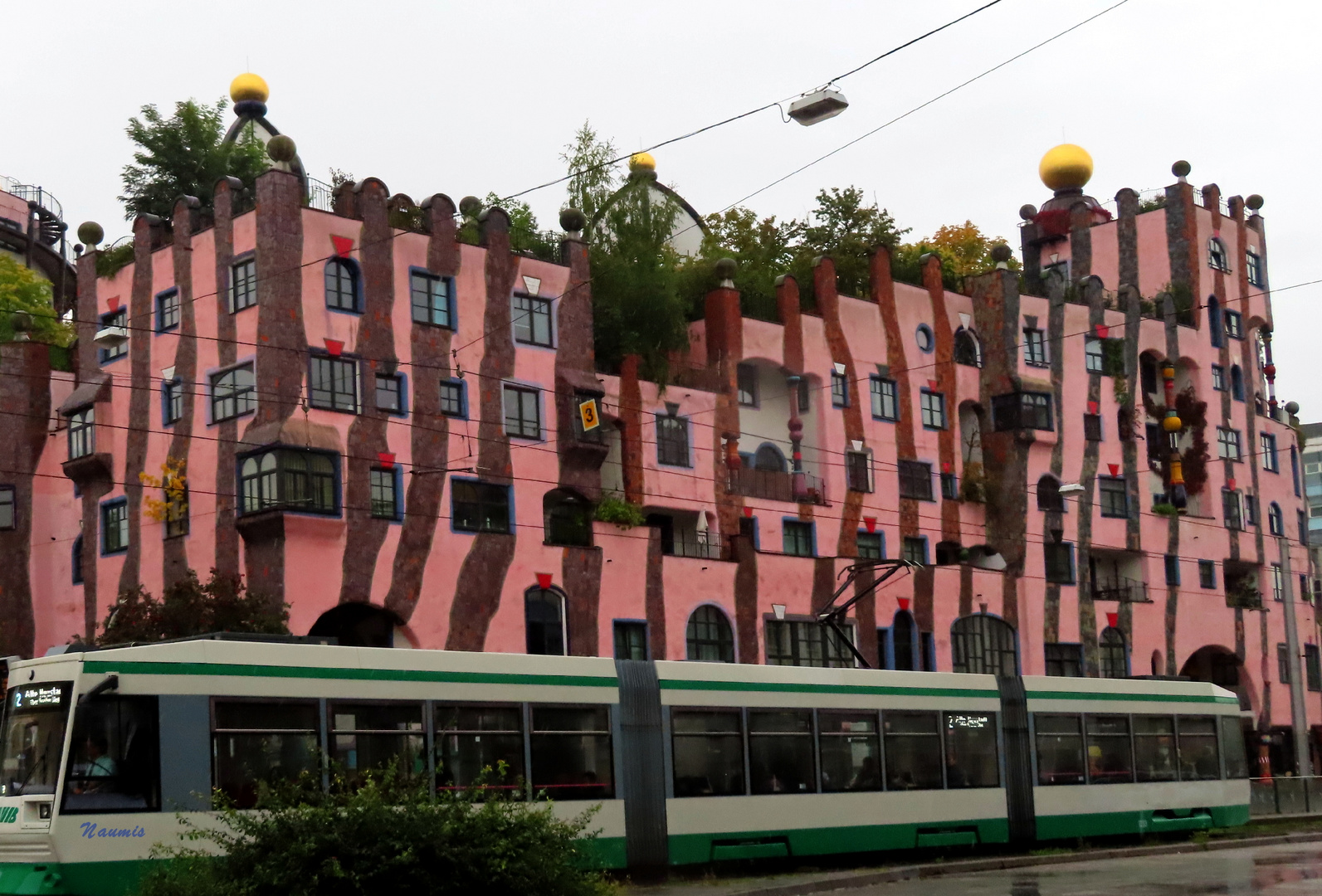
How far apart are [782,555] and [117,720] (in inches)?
1265

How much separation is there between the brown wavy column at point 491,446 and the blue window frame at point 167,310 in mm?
7450

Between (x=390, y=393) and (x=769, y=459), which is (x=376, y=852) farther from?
(x=769, y=459)

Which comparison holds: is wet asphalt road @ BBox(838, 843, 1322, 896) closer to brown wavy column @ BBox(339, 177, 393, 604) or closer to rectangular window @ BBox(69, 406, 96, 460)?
brown wavy column @ BBox(339, 177, 393, 604)

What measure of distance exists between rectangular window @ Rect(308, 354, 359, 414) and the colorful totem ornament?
32.1 meters

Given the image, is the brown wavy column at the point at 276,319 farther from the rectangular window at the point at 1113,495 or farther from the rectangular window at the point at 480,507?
the rectangular window at the point at 1113,495

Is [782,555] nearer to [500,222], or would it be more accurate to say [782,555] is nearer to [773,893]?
[500,222]

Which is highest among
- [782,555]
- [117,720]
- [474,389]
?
[474,389]

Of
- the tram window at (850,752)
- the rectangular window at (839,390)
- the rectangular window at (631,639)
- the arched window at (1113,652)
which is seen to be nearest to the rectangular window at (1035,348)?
the rectangular window at (839,390)

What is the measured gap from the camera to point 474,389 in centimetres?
4350

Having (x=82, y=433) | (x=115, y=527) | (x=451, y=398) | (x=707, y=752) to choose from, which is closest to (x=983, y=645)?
(x=451, y=398)

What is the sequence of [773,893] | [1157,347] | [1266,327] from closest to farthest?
[773,893] → [1157,347] → [1266,327]

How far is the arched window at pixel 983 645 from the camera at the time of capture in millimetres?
53719

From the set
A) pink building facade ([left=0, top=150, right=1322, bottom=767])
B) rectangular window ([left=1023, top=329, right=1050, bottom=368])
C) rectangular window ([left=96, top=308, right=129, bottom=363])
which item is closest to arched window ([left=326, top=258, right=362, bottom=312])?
pink building facade ([left=0, top=150, right=1322, bottom=767])

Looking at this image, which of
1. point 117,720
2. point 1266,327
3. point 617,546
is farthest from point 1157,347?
point 117,720
